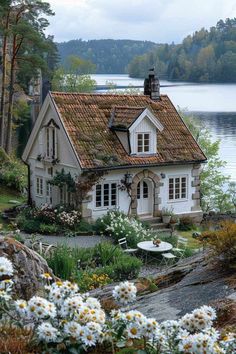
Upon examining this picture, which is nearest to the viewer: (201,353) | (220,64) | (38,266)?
(201,353)

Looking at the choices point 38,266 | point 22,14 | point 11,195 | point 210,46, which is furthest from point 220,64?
point 38,266

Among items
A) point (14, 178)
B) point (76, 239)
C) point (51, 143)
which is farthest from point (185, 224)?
point (14, 178)

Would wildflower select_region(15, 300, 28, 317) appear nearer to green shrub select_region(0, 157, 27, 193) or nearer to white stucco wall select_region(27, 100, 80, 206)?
white stucco wall select_region(27, 100, 80, 206)

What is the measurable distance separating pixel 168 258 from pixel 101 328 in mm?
13627

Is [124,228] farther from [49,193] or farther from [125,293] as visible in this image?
[125,293]

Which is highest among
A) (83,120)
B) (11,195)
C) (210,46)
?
(210,46)

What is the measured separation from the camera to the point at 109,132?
24.4 meters

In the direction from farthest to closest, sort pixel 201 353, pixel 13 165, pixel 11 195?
pixel 13 165
pixel 11 195
pixel 201 353

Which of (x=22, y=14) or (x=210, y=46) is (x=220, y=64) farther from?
(x=22, y=14)

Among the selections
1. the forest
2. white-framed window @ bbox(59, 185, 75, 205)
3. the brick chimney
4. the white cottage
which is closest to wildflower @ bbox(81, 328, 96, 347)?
the white cottage

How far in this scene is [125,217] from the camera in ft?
76.6

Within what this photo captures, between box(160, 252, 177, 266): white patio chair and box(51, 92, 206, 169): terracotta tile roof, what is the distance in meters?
6.02

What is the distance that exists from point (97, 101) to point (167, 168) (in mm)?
3953

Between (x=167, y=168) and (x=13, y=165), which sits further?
(x=13, y=165)
